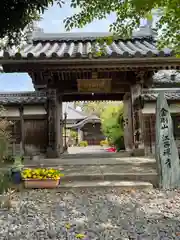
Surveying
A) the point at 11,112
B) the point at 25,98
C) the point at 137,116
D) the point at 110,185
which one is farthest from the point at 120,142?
the point at 110,185

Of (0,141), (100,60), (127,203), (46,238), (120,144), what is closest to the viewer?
(46,238)

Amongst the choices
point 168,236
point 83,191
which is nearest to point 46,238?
point 168,236

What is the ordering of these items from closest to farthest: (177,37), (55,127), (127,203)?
(127,203)
(177,37)
(55,127)

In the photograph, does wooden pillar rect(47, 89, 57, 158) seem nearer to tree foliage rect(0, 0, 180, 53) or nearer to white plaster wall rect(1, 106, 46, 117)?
white plaster wall rect(1, 106, 46, 117)

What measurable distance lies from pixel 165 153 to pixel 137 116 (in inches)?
96.0

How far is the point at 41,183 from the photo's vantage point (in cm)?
495

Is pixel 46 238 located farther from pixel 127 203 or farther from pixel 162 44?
pixel 162 44

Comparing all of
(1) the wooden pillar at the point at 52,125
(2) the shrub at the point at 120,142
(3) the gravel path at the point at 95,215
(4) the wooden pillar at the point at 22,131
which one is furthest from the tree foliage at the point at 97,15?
(2) the shrub at the point at 120,142

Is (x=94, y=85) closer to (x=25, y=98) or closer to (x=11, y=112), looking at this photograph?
(x=25, y=98)

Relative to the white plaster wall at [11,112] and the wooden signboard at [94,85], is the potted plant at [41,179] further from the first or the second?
the wooden signboard at [94,85]

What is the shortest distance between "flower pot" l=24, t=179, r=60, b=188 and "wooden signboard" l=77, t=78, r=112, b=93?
11.5 feet

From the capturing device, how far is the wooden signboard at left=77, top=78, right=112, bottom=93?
757cm

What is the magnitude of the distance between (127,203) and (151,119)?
13.2 ft

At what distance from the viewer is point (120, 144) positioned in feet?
42.1
